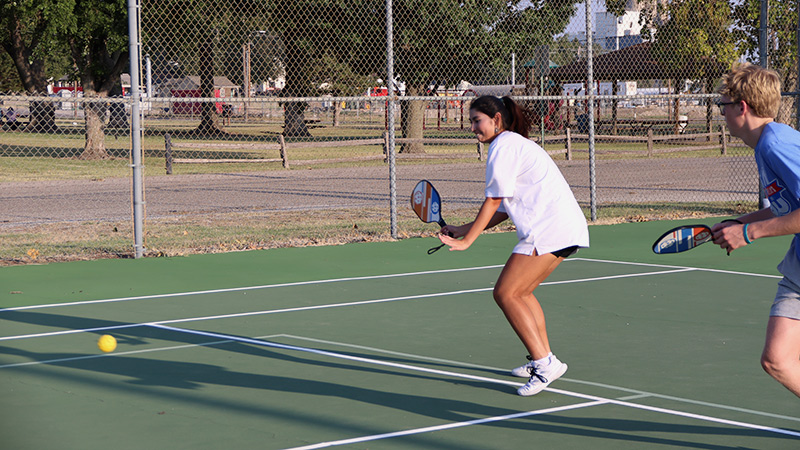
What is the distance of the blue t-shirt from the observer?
4312 mm

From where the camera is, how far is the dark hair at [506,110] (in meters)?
6.15

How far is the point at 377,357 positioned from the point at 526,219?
1.85m

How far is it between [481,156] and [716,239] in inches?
1170

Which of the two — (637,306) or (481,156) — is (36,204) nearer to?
(637,306)

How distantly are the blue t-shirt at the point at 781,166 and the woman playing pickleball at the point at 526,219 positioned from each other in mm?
1603

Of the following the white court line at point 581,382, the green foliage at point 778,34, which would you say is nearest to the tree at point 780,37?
the green foliage at point 778,34

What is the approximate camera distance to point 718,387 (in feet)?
20.8

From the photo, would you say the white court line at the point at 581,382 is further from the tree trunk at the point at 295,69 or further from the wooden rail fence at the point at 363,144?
the tree trunk at the point at 295,69

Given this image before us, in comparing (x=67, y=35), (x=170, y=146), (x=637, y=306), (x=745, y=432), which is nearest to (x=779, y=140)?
(x=745, y=432)

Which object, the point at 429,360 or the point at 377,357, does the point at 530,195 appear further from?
the point at 377,357

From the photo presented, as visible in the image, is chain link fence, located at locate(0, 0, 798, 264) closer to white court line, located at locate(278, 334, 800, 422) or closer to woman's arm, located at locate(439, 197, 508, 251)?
white court line, located at locate(278, 334, 800, 422)

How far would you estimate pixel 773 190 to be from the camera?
176 inches

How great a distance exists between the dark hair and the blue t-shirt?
1927mm

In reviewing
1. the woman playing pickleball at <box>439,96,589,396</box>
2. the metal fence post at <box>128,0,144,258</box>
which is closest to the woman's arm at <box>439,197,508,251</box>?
the woman playing pickleball at <box>439,96,589,396</box>
